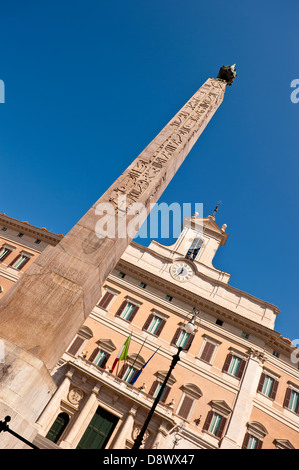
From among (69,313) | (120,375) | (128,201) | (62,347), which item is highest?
(120,375)

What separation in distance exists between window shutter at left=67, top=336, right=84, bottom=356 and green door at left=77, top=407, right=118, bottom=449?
11.8 ft

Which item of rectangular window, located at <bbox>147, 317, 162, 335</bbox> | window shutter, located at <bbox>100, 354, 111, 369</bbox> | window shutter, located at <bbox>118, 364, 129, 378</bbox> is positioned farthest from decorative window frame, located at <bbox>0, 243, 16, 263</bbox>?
window shutter, located at <bbox>118, 364, 129, 378</bbox>

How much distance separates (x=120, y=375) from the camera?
17391 mm

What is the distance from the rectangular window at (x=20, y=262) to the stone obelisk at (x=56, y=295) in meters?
18.6

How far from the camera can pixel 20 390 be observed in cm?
386

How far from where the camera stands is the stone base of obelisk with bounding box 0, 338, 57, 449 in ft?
11.9

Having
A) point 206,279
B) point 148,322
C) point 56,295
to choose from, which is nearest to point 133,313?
point 148,322

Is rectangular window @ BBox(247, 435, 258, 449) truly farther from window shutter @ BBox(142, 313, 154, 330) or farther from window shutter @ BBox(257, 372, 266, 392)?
window shutter @ BBox(142, 313, 154, 330)

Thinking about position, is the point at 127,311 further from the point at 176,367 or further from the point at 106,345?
the point at 176,367

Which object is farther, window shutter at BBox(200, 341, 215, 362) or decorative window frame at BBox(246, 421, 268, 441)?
window shutter at BBox(200, 341, 215, 362)

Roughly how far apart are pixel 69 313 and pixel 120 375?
46.9ft

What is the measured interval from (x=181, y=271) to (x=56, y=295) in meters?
17.7
